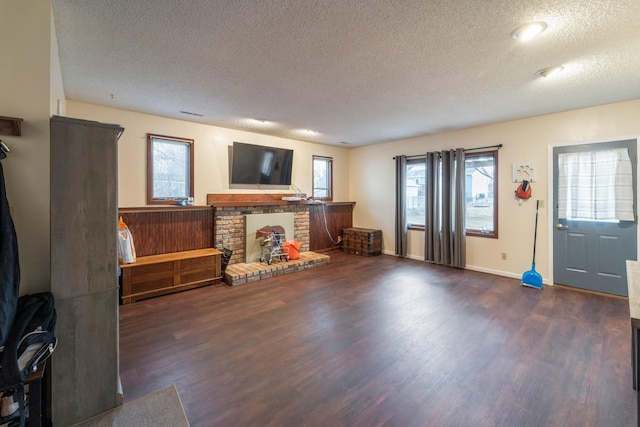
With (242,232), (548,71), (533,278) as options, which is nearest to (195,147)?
(242,232)

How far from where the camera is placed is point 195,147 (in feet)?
15.4

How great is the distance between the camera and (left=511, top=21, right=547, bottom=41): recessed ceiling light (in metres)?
2.00

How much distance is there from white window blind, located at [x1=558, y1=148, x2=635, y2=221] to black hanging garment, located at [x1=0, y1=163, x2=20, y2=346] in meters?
5.82

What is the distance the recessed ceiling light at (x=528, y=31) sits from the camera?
200 cm

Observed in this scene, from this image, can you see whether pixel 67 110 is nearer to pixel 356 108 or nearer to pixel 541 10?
pixel 356 108

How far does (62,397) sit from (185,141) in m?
3.75

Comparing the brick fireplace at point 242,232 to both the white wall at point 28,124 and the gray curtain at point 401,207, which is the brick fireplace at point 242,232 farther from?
the white wall at point 28,124

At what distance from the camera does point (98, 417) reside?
69.3 inches

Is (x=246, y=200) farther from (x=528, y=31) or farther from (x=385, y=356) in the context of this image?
(x=528, y=31)

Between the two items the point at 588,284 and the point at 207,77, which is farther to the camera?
the point at 588,284

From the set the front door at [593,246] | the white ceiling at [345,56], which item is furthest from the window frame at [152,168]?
the front door at [593,246]

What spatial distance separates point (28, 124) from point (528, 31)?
3.34 metres

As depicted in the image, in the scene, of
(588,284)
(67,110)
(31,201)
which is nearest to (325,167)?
(67,110)

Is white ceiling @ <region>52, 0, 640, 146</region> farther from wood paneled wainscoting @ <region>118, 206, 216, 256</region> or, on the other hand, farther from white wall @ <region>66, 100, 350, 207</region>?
wood paneled wainscoting @ <region>118, 206, 216, 256</region>
